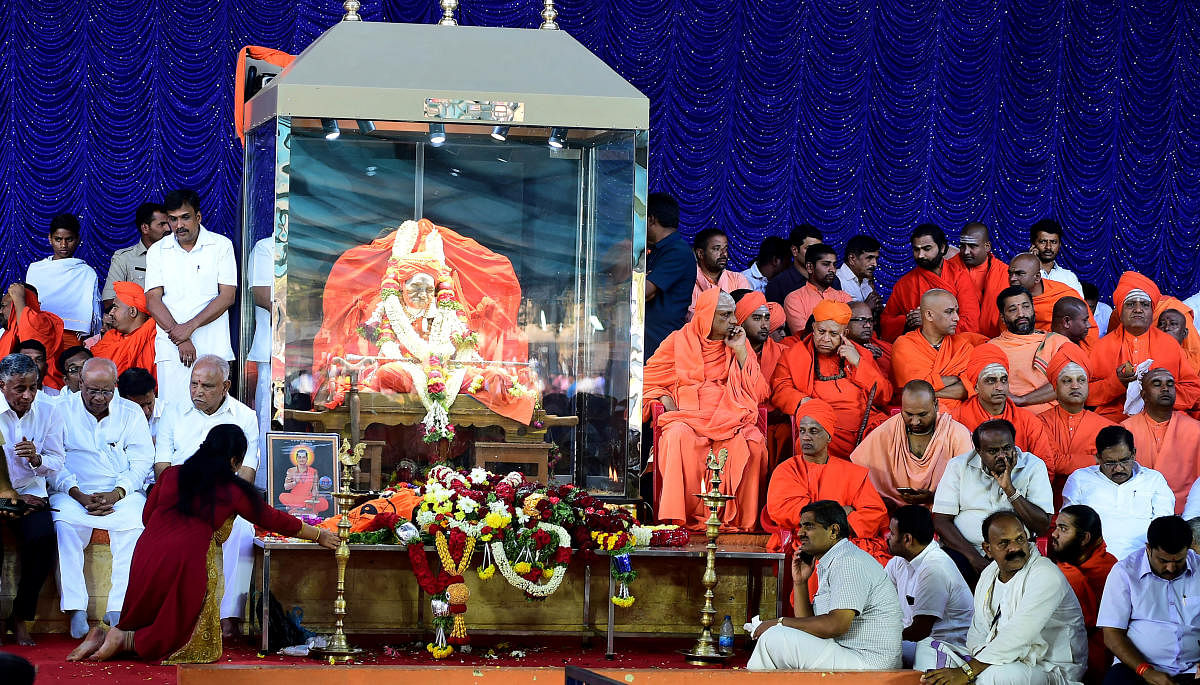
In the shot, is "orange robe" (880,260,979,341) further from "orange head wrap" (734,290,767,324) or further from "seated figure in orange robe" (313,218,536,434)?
"seated figure in orange robe" (313,218,536,434)

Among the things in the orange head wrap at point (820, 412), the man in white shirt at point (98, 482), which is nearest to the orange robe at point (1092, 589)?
the orange head wrap at point (820, 412)

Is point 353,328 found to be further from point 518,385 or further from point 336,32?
point 336,32

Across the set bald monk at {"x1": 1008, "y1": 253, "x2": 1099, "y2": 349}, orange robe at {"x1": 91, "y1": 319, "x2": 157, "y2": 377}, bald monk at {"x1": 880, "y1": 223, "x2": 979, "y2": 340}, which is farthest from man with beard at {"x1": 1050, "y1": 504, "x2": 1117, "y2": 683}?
orange robe at {"x1": 91, "y1": 319, "x2": 157, "y2": 377}

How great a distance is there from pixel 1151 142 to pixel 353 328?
7.88 m

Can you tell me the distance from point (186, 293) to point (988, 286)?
5.37m

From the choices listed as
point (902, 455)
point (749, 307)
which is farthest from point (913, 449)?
point (749, 307)

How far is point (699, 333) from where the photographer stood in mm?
9703

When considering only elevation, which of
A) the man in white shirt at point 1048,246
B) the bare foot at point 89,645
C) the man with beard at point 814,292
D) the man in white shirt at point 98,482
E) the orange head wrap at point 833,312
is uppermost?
the man in white shirt at point 1048,246

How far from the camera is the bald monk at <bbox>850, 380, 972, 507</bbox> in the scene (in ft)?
30.0

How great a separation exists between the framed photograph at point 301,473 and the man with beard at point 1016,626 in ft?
10.5

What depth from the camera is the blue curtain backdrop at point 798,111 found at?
12.2m

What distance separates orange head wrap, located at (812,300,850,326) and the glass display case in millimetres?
1483

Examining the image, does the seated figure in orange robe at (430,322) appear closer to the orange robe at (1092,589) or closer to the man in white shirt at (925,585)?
the man in white shirt at (925,585)

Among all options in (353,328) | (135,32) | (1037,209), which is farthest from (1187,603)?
(135,32)
